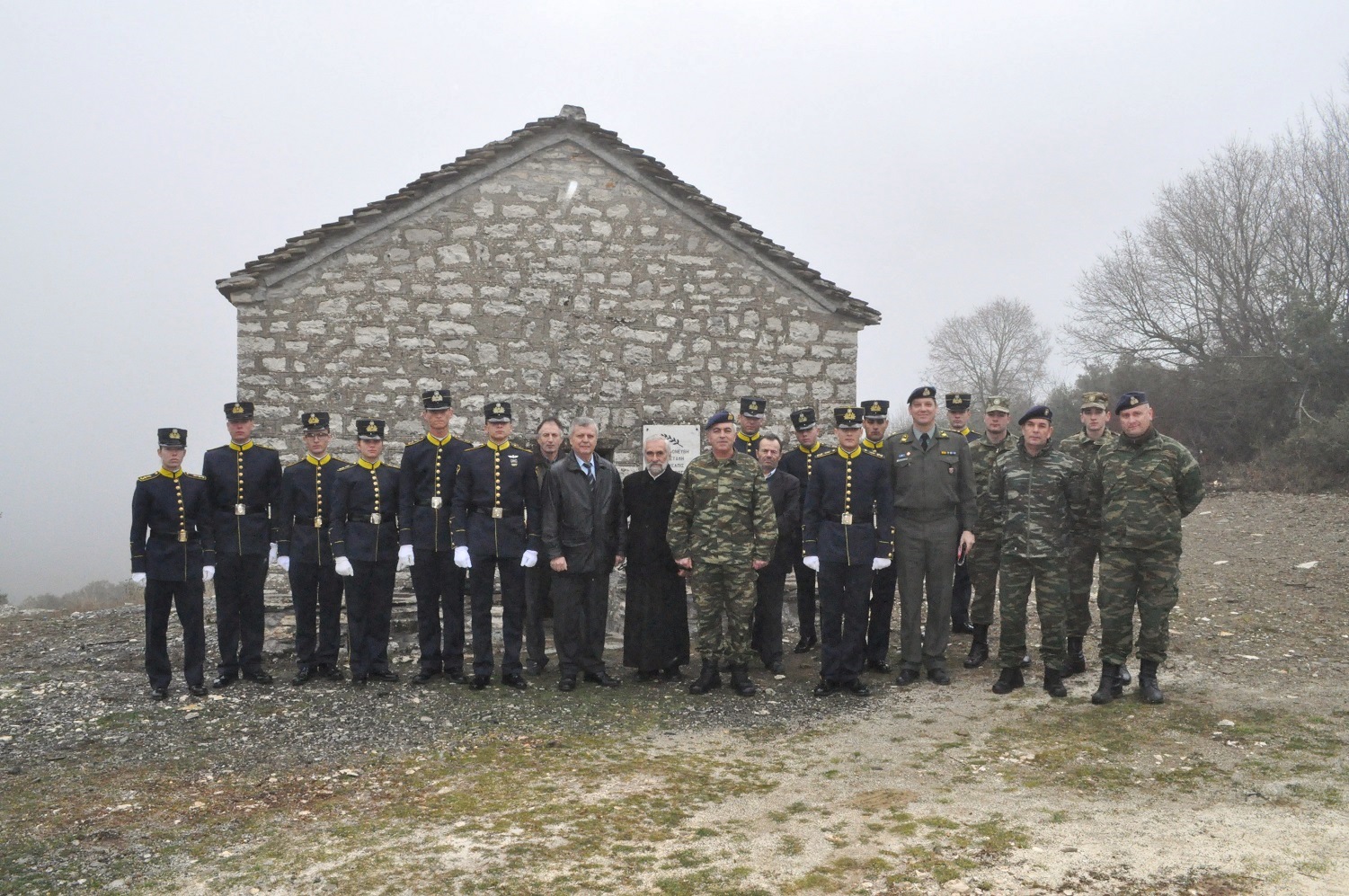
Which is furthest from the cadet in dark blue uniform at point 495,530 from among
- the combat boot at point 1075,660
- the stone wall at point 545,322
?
the combat boot at point 1075,660

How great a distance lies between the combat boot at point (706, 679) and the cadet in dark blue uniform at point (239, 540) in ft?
10.1

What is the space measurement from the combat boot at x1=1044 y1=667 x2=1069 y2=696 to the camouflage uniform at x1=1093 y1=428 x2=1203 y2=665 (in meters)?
0.34

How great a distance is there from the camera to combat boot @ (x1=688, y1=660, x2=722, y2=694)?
247 inches

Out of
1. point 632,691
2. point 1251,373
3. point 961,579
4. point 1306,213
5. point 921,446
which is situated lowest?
point 632,691

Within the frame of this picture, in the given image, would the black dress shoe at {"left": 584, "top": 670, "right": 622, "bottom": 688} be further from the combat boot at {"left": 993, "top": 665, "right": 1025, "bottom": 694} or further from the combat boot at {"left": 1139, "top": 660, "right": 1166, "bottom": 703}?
the combat boot at {"left": 1139, "top": 660, "right": 1166, "bottom": 703}

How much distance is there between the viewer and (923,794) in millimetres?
4254

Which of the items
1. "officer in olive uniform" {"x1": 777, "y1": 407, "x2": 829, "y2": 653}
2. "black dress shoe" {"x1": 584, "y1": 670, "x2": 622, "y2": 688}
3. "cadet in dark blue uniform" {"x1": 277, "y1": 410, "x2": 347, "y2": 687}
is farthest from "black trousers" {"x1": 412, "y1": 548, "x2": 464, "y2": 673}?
"officer in olive uniform" {"x1": 777, "y1": 407, "x2": 829, "y2": 653}

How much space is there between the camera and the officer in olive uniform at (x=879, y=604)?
21.7 feet

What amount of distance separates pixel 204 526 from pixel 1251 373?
18.9 meters

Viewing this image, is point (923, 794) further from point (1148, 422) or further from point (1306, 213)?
point (1306, 213)

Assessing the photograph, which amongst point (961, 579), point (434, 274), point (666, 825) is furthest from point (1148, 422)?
point (434, 274)

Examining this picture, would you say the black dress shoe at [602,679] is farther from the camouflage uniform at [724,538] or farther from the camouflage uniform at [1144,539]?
the camouflage uniform at [1144,539]

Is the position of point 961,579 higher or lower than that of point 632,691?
higher

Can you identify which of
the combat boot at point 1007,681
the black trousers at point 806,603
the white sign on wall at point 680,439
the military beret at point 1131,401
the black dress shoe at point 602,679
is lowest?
the black dress shoe at point 602,679
